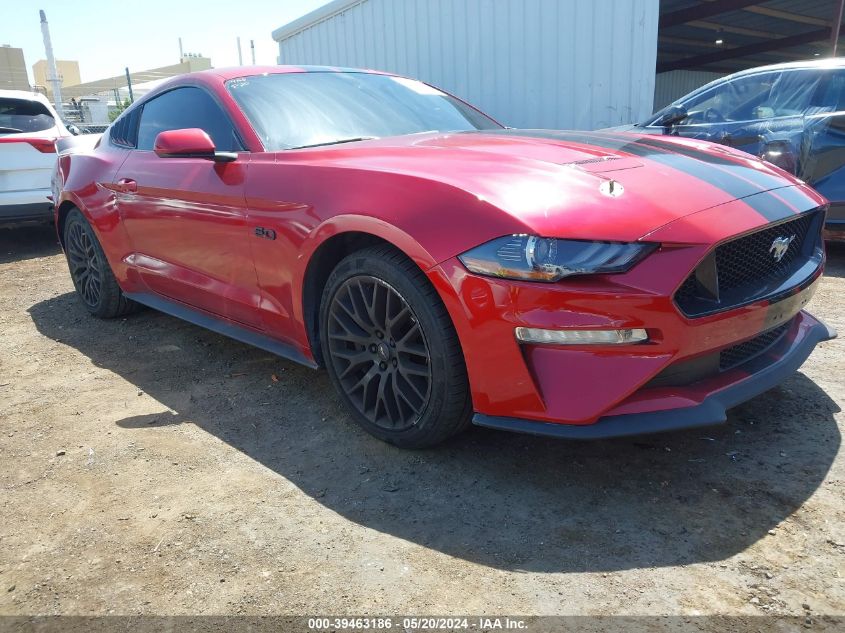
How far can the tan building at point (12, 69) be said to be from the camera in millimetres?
33500

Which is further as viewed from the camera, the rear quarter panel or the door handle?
the rear quarter panel

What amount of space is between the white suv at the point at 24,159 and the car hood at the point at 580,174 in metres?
5.51

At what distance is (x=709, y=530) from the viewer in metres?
1.93

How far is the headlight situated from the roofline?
9.22 m

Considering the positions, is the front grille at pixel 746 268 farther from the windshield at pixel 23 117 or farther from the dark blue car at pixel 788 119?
the windshield at pixel 23 117

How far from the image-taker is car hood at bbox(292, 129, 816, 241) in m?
1.96

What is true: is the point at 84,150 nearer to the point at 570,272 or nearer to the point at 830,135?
the point at 570,272

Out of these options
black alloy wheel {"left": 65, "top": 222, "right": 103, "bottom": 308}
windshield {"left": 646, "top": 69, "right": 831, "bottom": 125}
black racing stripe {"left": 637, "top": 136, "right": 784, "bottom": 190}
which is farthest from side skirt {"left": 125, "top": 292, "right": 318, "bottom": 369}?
windshield {"left": 646, "top": 69, "right": 831, "bottom": 125}

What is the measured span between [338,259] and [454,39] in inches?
271

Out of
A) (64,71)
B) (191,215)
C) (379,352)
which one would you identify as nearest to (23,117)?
(191,215)

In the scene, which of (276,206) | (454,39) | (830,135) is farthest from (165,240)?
(454,39)

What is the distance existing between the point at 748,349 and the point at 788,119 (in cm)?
354

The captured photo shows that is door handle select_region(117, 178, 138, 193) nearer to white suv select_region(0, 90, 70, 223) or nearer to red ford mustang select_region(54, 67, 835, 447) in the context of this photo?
red ford mustang select_region(54, 67, 835, 447)

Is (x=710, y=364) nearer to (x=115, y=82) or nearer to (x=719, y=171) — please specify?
(x=719, y=171)
